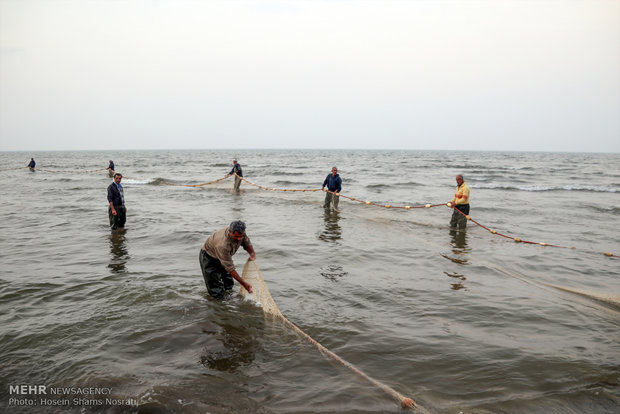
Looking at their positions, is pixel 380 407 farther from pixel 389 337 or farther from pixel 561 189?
pixel 561 189

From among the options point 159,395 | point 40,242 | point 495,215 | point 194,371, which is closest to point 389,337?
point 194,371

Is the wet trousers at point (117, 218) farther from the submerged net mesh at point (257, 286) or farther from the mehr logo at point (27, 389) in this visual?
the mehr logo at point (27, 389)

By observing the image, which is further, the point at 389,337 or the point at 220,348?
the point at 389,337

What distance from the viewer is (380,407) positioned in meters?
3.48

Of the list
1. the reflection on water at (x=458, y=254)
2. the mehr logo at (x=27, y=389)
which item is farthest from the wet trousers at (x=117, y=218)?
the reflection on water at (x=458, y=254)

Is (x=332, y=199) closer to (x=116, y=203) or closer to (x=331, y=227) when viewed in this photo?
(x=331, y=227)

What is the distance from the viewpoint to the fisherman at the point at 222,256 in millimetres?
4785

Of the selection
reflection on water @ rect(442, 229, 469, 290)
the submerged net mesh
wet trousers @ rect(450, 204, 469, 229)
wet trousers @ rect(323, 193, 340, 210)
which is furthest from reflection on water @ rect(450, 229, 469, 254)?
the submerged net mesh

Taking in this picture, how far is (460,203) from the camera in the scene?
10.8 metres

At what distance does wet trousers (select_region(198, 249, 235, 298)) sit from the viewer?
5.40 metres

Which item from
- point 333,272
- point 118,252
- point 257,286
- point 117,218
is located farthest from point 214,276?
point 117,218

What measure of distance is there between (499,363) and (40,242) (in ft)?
34.4

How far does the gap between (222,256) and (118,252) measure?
4.84 m

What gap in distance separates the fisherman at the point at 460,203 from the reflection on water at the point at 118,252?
885 centimetres
